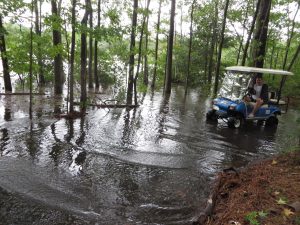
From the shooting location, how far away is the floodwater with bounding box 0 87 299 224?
4.31 metres

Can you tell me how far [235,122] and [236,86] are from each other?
149 centimetres

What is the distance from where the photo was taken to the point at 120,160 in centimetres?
622

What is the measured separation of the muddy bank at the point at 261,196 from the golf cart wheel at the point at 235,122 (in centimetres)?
421

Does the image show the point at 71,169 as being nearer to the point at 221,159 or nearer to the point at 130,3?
the point at 221,159

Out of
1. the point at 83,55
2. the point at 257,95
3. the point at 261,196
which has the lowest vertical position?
the point at 261,196

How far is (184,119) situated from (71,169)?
6.38m

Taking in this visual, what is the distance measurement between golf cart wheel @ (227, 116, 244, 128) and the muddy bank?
421 cm

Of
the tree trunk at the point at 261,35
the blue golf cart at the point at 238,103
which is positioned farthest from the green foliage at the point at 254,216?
the tree trunk at the point at 261,35

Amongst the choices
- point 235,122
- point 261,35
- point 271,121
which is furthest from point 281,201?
point 261,35

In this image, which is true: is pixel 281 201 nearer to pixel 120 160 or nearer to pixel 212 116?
pixel 120 160

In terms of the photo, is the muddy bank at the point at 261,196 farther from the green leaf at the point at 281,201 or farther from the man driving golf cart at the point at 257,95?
the man driving golf cart at the point at 257,95

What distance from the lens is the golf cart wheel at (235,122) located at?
9.82 metres

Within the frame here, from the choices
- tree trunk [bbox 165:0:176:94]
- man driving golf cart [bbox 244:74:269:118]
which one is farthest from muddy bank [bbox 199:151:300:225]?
tree trunk [bbox 165:0:176:94]

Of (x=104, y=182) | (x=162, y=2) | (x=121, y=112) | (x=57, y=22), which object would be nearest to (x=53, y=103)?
(x=121, y=112)
